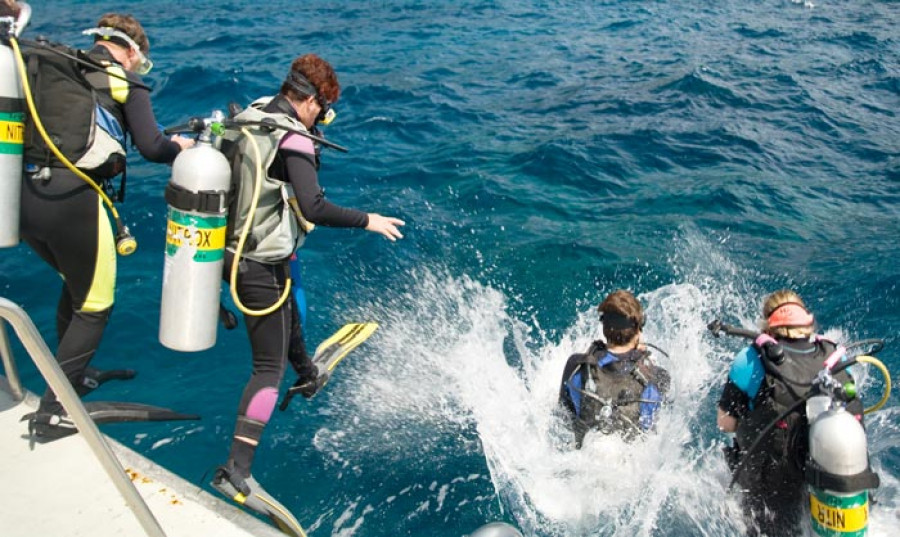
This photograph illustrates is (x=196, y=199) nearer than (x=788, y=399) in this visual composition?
Yes

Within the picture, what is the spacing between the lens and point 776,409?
3908 millimetres

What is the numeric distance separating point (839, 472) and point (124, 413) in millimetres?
3872

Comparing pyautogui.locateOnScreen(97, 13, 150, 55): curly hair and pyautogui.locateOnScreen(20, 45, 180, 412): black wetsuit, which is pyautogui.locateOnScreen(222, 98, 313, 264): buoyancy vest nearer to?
pyautogui.locateOnScreen(20, 45, 180, 412): black wetsuit

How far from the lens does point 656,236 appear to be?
8219 millimetres

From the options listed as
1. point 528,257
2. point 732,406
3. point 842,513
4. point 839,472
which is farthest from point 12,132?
point 528,257

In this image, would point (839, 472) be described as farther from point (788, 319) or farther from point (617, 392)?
point (617, 392)

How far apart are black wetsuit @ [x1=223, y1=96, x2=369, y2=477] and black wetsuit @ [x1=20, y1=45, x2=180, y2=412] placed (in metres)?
0.62

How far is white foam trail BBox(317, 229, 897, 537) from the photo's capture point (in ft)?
15.3

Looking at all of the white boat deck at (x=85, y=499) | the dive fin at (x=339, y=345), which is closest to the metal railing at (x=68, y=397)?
the white boat deck at (x=85, y=499)

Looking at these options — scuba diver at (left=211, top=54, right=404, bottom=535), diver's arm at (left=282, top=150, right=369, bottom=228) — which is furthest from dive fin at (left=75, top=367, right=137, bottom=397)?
diver's arm at (left=282, top=150, right=369, bottom=228)

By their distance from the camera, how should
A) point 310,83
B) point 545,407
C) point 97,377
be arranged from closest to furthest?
point 310,83 → point 97,377 → point 545,407

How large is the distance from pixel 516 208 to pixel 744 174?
3149 mm

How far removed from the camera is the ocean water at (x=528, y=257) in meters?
4.88

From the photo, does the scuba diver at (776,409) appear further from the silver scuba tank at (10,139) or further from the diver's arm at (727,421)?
the silver scuba tank at (10,139)
